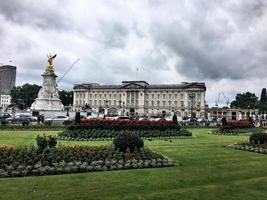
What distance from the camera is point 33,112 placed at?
229 feet

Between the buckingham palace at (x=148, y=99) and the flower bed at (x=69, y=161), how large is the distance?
138 m

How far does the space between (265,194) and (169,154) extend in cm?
888

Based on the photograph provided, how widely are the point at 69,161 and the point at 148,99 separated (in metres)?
149

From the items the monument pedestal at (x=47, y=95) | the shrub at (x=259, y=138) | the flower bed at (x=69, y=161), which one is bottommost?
the flower bed at (x=69, y=161)

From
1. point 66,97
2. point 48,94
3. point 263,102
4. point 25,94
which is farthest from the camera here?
point 66,97

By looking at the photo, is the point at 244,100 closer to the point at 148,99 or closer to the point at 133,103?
the point at 148,99

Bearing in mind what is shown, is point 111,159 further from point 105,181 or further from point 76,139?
point 76,139

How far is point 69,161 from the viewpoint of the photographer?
14.8 meters

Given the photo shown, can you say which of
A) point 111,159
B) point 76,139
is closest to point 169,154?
point 111,159

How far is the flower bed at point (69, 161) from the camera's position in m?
13.3

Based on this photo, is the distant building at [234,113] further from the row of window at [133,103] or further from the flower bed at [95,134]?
the flower bed at [95,134]

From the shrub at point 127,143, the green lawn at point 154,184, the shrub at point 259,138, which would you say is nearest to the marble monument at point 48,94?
the shrub at point 259,138

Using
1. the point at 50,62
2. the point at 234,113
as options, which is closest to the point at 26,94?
the point at 50,62

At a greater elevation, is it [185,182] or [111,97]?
[111,97]
